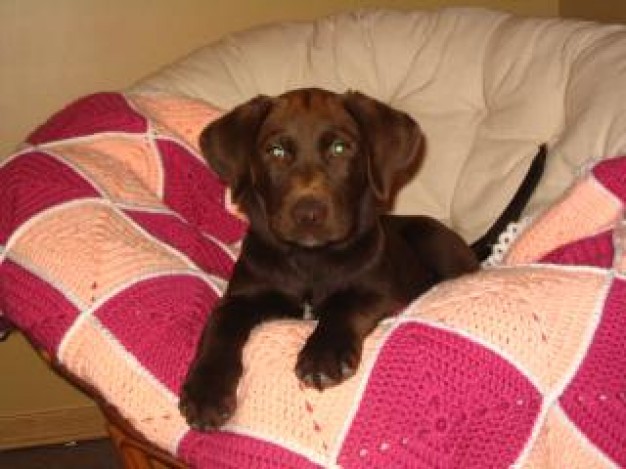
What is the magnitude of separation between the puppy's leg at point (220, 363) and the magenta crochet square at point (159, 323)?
4cm

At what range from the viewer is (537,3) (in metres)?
3.29

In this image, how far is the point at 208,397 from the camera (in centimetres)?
155

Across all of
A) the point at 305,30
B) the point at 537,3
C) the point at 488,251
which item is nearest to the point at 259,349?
the point at 488,251

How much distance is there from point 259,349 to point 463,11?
166cm

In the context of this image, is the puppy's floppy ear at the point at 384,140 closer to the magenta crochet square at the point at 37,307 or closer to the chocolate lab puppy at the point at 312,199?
the chocolate lab puppy at the point at 312,199

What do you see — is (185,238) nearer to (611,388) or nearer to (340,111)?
(340,111)

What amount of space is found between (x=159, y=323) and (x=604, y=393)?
2.80 feet

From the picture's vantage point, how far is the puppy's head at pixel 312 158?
187 cm

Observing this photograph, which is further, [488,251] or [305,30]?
[305,30]

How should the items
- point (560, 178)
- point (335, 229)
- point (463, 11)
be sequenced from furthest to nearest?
point (463, 11) < point (560, 178) < point (335, 229)

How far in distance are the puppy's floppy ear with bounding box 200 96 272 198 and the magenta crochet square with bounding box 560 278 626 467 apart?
0.87m

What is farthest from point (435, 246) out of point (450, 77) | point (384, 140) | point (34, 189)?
point (34, 189)

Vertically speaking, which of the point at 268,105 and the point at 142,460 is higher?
the point at 268,105

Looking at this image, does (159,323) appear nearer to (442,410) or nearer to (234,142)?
(234,142)
